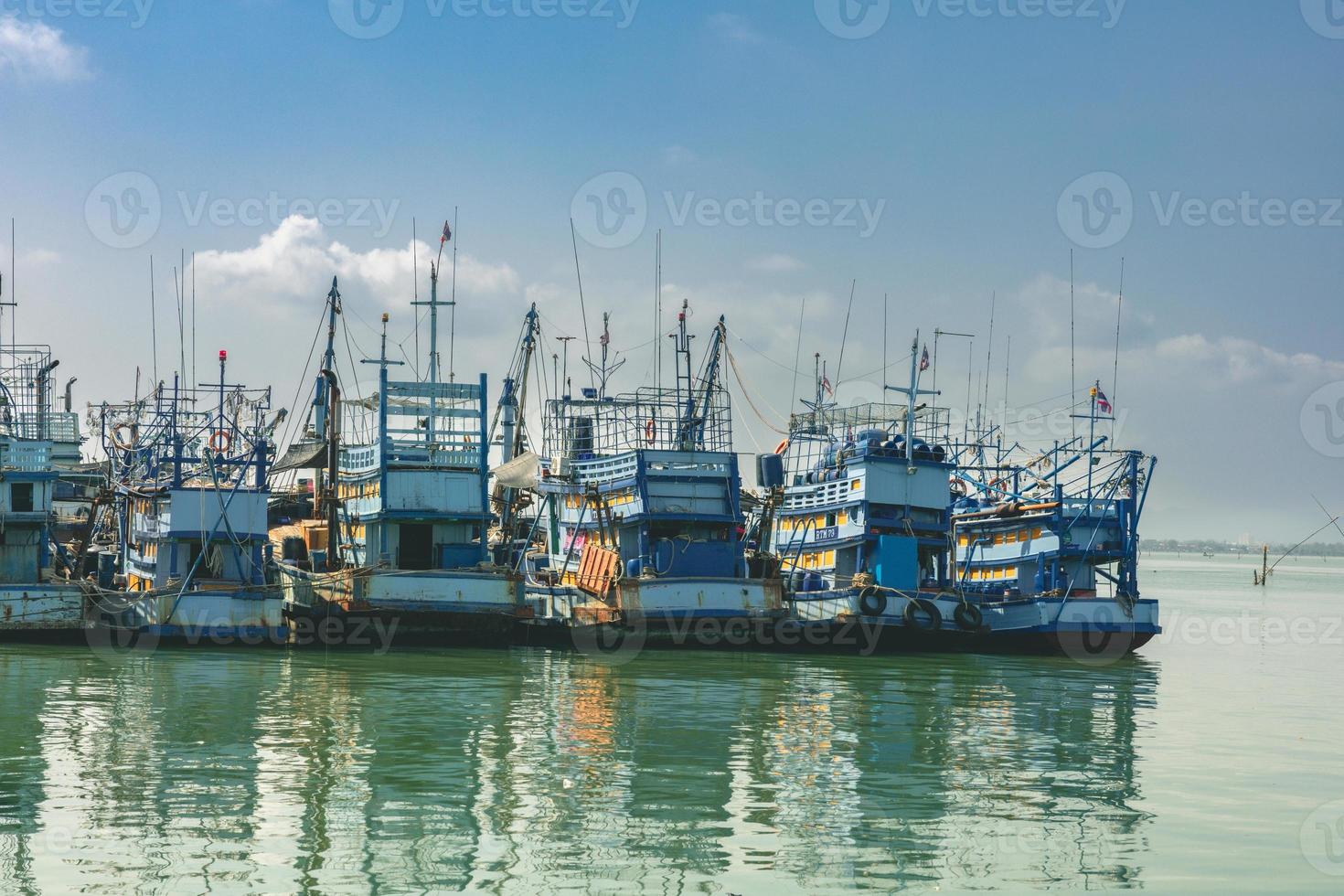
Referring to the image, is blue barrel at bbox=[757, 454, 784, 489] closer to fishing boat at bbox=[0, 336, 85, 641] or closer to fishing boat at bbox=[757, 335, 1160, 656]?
fishing boat at bbox=[757, 335, 1160, 656]

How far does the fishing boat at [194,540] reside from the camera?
38156 millimetres

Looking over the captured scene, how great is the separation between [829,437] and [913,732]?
22470mm

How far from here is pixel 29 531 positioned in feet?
137

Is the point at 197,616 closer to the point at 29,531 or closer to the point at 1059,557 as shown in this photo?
the point at 29,531

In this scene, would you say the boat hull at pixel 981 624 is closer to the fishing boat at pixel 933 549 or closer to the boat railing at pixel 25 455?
the fishing boat at pixel 933 549

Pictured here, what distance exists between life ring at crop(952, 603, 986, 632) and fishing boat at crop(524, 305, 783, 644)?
543 centimetres

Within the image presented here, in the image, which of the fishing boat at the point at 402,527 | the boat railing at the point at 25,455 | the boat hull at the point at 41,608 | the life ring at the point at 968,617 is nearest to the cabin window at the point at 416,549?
the fishing boat at the point at 402,527

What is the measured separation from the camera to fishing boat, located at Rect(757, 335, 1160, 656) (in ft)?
138

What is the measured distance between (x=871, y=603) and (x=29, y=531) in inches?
972

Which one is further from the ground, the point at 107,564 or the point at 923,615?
the point at 107,564

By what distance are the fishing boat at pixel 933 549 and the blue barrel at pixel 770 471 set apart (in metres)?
0.05

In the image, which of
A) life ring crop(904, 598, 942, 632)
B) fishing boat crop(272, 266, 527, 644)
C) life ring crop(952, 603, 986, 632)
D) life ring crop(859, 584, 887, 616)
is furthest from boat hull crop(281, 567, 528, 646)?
life ring crop(952, 603, 986, 632)

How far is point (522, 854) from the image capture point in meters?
15.6

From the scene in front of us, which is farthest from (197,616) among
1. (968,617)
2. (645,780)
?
(968,617)
